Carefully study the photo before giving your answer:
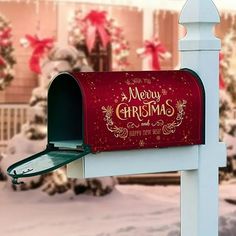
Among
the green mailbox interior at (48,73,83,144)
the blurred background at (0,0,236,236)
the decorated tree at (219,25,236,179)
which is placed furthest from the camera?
the decorated tree at (219,25,236,179)

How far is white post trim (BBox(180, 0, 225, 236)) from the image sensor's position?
326 cm

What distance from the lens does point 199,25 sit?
3.29 meters

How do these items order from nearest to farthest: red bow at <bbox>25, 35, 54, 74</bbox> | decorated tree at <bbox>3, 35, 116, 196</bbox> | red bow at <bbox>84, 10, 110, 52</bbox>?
decorated tree at <bbox>3, 35, 116, 196</bbox>, red bow at <bbox>25, 35, 54, 74</bbox>, red bow at <bbox>84, 10, 110, 52</bbox>

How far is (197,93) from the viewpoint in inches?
126

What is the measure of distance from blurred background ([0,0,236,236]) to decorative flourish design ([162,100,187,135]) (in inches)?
176

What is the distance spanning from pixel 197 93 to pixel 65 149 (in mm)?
505

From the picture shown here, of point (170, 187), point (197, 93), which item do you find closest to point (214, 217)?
point (197, 93)

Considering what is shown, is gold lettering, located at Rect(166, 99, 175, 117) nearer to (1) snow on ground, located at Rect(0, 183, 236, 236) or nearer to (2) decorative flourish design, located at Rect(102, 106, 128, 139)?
(2) decorative flourish design, located at Rect(102, 106, 128, 139)

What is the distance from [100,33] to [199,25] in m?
7.32

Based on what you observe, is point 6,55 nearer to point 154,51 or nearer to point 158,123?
point 154,51

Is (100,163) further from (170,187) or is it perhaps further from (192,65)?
(170,187)

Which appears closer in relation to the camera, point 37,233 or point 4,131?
point 37,233

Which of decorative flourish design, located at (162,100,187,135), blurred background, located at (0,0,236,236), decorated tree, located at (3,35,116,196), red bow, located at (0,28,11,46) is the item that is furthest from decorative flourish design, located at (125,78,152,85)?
red bow, located at (0,28,11,46)

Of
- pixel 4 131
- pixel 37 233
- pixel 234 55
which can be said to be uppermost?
pixel 234 55
